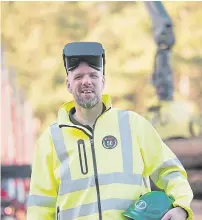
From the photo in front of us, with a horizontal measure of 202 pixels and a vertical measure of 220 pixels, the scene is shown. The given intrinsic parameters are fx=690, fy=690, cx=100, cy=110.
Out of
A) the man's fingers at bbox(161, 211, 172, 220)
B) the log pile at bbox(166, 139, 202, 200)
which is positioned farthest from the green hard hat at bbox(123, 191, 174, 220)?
the log pile at bbox(166, 139, 202, 200)

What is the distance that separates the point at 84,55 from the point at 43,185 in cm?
45

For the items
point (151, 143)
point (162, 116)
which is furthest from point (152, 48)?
point (151, 143)

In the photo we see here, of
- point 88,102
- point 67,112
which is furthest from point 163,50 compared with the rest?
point 88,102

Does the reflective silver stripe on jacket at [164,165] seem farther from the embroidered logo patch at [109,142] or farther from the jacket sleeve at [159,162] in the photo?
the embroidered logo patch at [109,142]

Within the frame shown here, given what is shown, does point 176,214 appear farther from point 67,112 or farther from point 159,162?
point 67,112

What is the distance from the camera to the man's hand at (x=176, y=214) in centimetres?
213

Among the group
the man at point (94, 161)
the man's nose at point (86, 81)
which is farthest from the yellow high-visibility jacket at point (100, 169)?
the man's nose at point (86, 81)

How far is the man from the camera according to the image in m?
2.22

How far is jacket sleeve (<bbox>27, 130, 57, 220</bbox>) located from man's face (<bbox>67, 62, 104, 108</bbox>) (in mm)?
180

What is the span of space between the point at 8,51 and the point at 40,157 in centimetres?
210

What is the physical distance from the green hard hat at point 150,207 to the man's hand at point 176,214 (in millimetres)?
21

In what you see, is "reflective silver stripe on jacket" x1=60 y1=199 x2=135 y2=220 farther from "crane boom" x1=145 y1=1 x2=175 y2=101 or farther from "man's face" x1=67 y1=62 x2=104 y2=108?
"crane boom" x1=145 y1=1 x2=175 y2=101

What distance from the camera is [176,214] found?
214cm

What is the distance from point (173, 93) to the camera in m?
4.24
